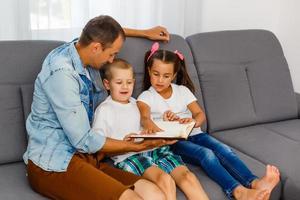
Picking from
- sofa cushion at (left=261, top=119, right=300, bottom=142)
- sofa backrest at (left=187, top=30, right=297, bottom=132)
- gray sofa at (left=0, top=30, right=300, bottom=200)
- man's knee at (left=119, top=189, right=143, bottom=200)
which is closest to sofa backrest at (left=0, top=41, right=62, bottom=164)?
gray sofa at (left=0, top=30, right=300, bottom=200)

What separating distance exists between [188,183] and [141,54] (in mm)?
773

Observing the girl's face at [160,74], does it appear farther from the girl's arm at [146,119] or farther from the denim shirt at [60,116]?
the denim shirt at [60,116]

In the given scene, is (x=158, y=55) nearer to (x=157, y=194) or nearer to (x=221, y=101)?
(x=221, y=101)

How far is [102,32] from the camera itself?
5.80 ft

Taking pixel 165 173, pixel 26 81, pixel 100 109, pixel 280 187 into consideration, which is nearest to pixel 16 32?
pixel 26 81

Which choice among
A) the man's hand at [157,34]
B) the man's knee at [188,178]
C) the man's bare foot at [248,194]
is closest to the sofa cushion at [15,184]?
the man's knee at [188,178]

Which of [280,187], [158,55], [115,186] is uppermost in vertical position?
[158,55]

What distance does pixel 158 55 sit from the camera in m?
2.18

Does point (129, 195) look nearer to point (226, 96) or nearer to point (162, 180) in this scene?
point (162, 180)

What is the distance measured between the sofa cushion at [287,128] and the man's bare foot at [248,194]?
2.03ft

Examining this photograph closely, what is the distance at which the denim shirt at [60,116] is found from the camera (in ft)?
5.61

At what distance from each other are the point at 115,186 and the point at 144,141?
324mm

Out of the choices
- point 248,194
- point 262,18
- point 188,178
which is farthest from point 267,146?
point 262,18

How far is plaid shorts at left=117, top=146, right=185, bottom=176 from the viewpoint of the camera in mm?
1893
